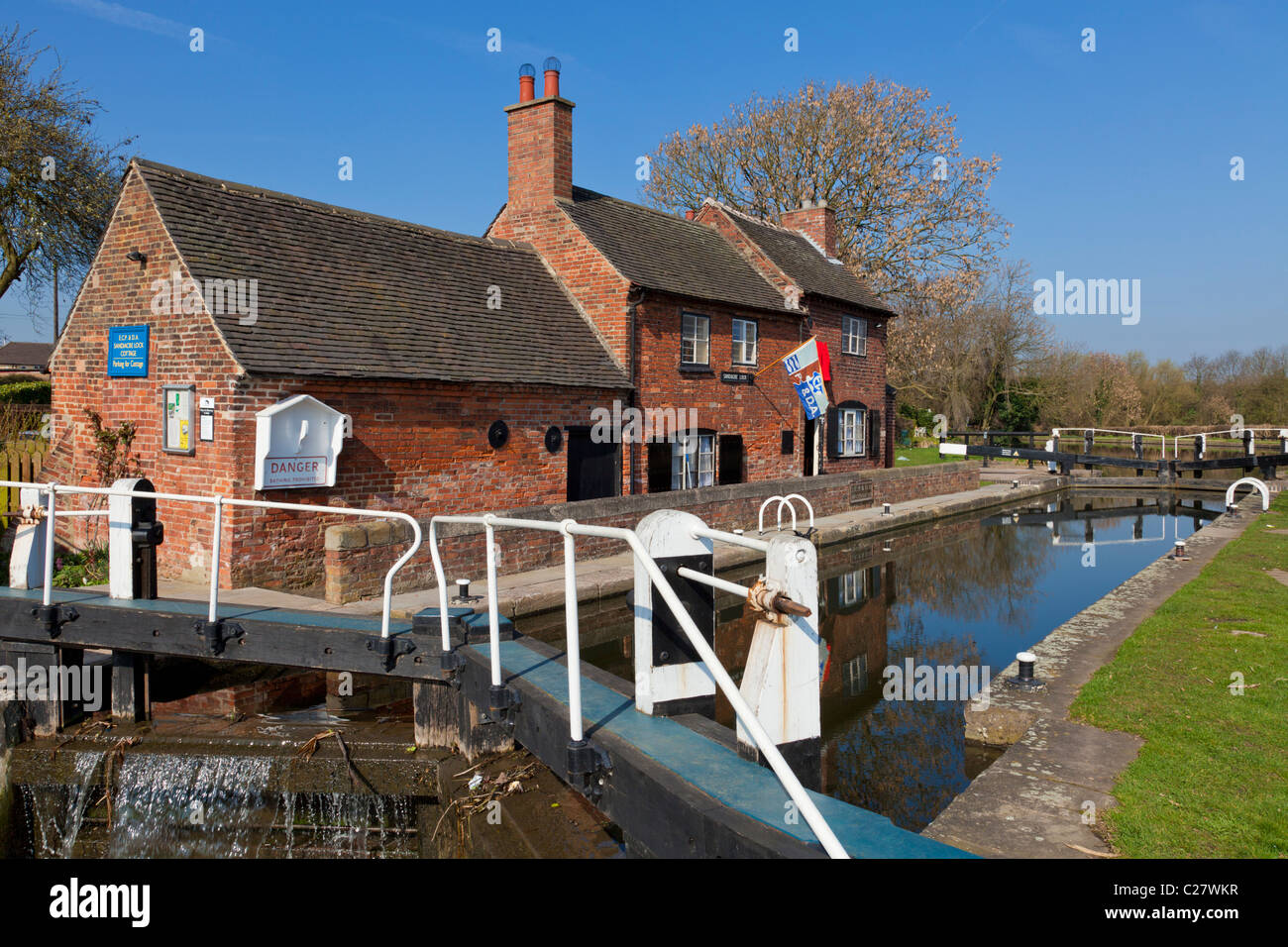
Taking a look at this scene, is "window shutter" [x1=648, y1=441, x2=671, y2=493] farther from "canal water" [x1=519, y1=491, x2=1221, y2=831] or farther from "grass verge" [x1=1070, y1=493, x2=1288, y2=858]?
"grass verge" [x1=1070, y1=493, x2=1288, y2=858]

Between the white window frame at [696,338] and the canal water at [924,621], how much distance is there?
520cm

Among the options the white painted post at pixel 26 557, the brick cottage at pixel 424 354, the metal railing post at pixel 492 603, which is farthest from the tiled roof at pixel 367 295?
the metal railing post at pixel 492 603

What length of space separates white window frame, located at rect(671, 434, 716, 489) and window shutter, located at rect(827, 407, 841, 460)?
5082 millimetres

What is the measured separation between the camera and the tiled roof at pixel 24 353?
69887 millimetres

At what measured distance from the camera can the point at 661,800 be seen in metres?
3.73

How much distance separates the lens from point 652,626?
4.42 meters

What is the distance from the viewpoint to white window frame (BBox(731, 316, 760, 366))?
20.1 metres

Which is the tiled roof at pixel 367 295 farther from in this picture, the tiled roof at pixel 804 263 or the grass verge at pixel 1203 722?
the grass verge at pixel 1203 722

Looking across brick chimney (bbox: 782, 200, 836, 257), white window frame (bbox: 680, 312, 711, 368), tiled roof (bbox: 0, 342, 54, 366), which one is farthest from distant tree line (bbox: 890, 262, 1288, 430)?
tiled roof (bbox: 0, 342, 54, 366)

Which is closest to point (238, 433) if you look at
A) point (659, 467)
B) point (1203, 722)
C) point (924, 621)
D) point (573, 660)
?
point (573, 660)
